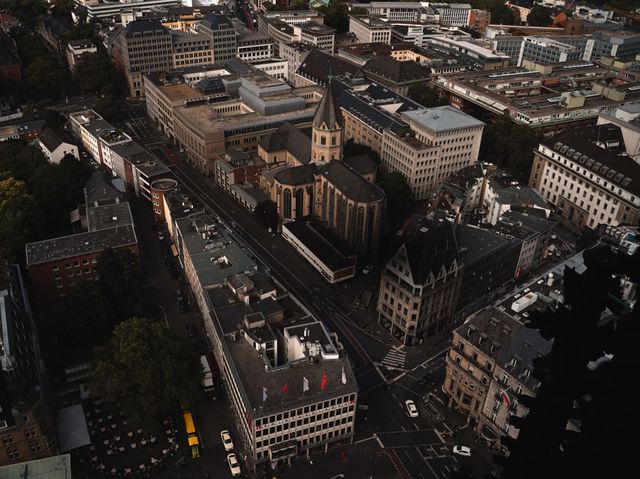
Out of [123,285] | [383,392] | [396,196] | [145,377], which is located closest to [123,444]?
[145,377]

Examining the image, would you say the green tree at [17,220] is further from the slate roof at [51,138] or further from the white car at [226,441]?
the white car at [226,441]

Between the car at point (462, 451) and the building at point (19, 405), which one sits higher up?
the building at point (19, 405)

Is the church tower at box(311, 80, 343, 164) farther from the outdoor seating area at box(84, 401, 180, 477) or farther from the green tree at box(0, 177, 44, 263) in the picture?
the outdoor seating area at box(84, 401, 180, 477)

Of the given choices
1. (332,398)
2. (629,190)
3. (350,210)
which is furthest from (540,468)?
(629,190)

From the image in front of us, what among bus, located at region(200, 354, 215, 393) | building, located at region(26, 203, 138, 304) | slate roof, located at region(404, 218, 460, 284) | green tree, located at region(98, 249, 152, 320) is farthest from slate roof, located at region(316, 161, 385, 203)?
bus, located at region(200, 354, 215, 393)

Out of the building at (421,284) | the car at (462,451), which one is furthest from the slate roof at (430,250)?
the car at (462,451)
